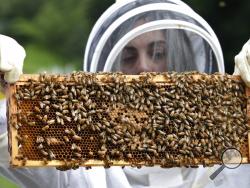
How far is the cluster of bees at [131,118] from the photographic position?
5.21m

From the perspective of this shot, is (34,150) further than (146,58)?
No

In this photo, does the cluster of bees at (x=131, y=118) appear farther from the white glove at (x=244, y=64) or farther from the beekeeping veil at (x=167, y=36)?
the beekeeping veil at (x=167, y=36)

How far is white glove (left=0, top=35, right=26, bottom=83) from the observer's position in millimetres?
5094


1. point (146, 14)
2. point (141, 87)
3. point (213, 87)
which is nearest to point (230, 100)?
point (213, 87)

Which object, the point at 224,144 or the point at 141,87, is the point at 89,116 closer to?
the point at 141,87

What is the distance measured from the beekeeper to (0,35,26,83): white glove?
775 mm

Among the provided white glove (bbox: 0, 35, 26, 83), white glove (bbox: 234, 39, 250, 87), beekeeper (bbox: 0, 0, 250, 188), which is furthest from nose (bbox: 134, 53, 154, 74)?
white glove (bbox: 0, 35, 26, 83)

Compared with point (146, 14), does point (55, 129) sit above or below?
below

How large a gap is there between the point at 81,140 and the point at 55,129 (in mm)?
137

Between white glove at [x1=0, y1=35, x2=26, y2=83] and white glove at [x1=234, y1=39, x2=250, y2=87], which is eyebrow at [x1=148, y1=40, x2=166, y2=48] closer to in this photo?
white glove at [x1=234, y1=39, x2=250, y2=87]

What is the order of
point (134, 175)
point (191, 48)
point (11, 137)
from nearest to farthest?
point (11, 137)
point (134, 175)
point (191, 48)

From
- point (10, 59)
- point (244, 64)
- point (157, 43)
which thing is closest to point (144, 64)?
point (157, 43)

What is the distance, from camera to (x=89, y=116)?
17.3 ft

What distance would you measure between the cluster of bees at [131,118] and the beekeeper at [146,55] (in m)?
0.67
